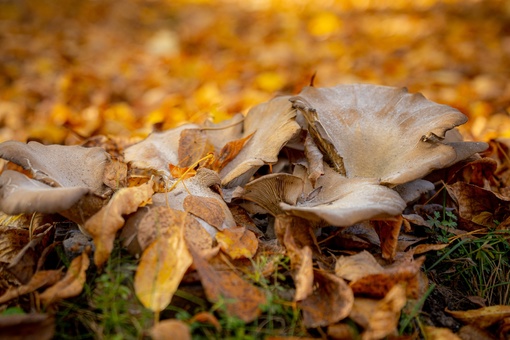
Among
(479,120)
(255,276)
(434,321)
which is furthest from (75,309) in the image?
(479,120)

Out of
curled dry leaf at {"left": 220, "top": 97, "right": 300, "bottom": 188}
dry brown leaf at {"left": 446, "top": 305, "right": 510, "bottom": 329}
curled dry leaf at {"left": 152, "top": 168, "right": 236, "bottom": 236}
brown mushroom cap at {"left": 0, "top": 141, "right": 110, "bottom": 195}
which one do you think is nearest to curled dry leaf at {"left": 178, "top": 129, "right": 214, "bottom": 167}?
curled dry leaf at {"left": 220, "top": 97, "right": 300, "bottom": 188}

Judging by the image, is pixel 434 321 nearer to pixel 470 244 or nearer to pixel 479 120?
pixel 470 244

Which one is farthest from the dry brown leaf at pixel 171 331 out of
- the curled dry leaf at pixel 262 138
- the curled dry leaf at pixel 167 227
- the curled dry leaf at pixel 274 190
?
the curled dry leaf at pixel 262 138

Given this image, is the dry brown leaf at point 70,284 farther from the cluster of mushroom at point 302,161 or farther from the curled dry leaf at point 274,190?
the curled dry leaf at point 274,190

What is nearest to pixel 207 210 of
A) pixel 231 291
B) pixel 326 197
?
pixel 231 291

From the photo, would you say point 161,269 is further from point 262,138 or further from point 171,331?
point 262,138

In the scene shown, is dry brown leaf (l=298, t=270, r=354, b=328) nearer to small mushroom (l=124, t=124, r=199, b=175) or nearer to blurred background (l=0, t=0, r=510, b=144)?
small mushroom (l=124, t=124, r=199, b=175)
